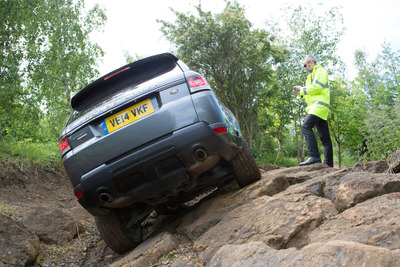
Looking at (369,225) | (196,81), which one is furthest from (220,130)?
(369,225)

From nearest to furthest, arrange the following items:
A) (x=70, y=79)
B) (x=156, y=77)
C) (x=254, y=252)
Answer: (x=254, y=252) < (x=156, y=77) < (x=70, y=79)

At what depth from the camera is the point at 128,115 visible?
3096mm

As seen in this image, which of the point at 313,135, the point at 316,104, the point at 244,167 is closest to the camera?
the point at 244,167

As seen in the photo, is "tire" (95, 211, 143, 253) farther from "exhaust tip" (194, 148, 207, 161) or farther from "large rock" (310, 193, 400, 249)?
"large rock" (310, 193, 400, 249)

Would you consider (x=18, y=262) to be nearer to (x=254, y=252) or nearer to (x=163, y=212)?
(x=163, y=212)

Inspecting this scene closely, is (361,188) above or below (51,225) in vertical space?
below

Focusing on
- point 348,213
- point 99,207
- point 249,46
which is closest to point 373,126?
point 249,46

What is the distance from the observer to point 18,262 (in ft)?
11.1

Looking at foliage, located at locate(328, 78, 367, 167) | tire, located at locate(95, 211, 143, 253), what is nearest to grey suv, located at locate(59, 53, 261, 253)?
tire, located at locate(95, 211, 143, 253)

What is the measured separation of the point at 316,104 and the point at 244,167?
2713 millimetres

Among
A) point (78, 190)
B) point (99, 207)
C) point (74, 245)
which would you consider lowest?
point (74, 245)

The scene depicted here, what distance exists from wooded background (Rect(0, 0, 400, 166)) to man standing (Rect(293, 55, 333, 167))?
13.6 ft

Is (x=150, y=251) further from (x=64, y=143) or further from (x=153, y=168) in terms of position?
(x=64, y=143)

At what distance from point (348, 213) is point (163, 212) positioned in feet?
9.97
